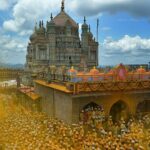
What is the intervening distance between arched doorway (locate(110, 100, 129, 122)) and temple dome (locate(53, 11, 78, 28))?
27049 millimetres

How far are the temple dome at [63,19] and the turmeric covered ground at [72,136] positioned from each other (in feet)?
90.8

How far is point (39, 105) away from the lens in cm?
2781

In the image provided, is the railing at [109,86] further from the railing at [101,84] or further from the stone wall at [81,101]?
the stone wall at [81,101]

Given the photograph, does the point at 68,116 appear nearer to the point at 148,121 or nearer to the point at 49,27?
the point at 148,121

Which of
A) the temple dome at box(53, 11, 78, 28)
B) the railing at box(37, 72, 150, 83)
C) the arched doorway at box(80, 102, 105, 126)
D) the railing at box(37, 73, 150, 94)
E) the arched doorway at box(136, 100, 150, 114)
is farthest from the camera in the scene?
the temple dome at box(53, 11, 78, 28)

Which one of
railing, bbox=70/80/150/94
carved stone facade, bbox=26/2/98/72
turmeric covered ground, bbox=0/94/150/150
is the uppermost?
carved stone facade, bbox=26/2/98/72

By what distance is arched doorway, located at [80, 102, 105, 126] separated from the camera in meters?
19.4

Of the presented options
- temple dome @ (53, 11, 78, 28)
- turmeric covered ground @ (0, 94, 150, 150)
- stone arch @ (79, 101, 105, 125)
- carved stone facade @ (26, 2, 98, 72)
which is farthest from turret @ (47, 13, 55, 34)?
stone arch @ (79, 101, 105, 125)

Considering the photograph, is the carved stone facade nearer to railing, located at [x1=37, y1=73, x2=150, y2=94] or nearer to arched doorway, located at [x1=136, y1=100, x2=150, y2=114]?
arched doorway, located at [x1=136, y1=100, x2=150, y2=114]

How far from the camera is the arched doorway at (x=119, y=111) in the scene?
838 inches

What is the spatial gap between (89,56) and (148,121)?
1203 inches

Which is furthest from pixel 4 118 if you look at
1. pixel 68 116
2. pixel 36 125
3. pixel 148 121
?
pixel 148 121

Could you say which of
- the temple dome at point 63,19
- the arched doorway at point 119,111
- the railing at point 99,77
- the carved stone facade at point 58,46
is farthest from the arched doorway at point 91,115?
the temple dome at point 63,19

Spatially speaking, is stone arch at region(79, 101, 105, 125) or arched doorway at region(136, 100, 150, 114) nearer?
stone arch at region(79, 101, 105, 125)
